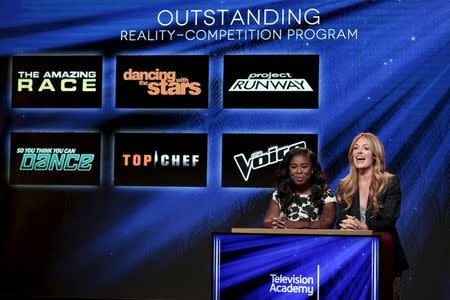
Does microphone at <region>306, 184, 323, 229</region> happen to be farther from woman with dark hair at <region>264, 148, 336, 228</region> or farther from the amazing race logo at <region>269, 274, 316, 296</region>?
the amazing race logo at <region>269, 274, 316, 296</region>

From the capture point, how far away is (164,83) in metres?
7.77

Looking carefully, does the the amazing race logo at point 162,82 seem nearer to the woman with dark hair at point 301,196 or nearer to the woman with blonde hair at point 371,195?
the woman with dark hair at point 301,196

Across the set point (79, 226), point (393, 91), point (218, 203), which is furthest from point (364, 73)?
point (79, 226)

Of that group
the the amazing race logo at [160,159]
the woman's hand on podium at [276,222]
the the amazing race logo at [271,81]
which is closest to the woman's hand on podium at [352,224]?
the woman's hand on podium at [276,222]

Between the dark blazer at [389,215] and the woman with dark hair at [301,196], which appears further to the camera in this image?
the woman with dark hair at [301,196]

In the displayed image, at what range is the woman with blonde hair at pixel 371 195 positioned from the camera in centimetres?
559

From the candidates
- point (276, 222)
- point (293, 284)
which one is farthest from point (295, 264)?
point (276, 222)

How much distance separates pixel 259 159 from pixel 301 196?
5.63ft

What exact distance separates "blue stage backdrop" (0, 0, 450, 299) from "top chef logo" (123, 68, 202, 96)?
0.01 m

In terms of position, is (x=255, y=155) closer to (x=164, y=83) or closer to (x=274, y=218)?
(x=164, y=83)

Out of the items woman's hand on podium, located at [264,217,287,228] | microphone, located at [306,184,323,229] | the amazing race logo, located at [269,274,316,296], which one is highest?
microphone, located at [306,184,323,229]

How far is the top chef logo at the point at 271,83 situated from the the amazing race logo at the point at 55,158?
1.38 m

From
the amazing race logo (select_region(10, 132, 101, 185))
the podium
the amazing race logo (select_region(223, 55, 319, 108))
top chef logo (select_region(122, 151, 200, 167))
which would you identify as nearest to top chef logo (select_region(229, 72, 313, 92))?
the amazing race logo (select_region(223, 55, 319, 108))

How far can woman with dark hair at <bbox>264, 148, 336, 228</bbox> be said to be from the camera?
5816mm
